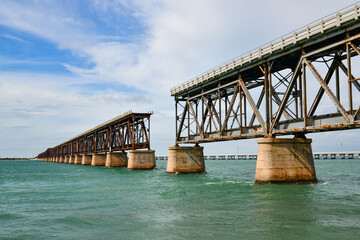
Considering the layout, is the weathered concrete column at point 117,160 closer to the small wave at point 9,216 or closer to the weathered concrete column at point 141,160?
the weathered concrete column at point 141,160

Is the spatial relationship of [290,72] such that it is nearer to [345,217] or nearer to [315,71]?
[315,71]

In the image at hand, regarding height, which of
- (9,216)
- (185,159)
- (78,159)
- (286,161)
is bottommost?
(9,216)

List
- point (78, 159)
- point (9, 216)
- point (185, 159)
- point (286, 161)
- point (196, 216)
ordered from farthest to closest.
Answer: point (78, 159) < point (185, 159) < point (286, 161) < point (9, 216) < point (196, 216)

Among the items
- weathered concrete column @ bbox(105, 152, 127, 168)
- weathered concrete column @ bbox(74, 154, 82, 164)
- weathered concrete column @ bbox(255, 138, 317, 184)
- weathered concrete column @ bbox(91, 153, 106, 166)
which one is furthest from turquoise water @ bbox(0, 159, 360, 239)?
weathered concrete column @ bbox(74, 154, 82, 164)

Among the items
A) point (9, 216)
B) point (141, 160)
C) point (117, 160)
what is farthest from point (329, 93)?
point (117, 160)

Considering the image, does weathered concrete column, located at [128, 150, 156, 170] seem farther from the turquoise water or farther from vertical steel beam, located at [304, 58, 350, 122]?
vertical steel beam, located at [304, 58, 350, 122]

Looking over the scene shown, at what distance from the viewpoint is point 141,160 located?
69000mm

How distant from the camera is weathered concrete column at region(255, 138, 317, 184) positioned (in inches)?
1071

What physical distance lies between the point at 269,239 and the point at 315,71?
16019 millimetres

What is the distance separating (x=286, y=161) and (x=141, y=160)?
149ft

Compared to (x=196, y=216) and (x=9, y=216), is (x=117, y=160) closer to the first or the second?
(x=9, y=216)

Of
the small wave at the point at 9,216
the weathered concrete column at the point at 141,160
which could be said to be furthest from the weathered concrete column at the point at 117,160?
the small wave at the point at 9,216

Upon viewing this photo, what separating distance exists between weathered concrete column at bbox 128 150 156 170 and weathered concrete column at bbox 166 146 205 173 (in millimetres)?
20705

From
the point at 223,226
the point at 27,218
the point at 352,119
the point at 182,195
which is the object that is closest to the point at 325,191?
the point at 352,119
